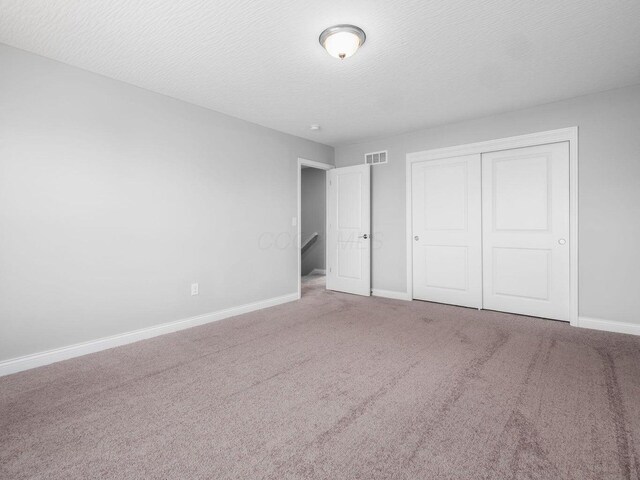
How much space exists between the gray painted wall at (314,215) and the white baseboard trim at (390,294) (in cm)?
280

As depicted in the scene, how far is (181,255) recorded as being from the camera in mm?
3486

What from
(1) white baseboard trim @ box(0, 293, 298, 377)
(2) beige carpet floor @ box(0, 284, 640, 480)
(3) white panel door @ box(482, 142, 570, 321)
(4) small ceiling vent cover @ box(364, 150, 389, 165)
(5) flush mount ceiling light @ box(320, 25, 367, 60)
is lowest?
(2) beige carpet floor @ box(0, 284, 640, 480)

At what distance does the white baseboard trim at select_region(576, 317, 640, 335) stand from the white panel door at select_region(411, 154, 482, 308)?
1.08m

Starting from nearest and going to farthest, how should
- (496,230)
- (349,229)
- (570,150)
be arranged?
(570,150) < (496,230) < (349,229)

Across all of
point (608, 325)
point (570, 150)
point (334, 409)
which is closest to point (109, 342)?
point (334, 409)

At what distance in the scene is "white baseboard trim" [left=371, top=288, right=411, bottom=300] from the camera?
15.9 feet

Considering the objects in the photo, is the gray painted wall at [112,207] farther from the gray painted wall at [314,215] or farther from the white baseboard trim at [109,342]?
the gray painted wall at [314,215]

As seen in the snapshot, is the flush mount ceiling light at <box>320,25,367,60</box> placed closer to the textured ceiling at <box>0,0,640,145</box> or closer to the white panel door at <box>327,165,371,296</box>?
the textured ceiling at <box>0,0,640,145</box>

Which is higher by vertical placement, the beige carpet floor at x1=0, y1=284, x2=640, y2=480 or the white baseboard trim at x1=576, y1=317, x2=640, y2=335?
the white baseboard trim at x1=576, y1=317, x2=640, y2=335

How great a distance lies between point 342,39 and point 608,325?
386 centimetres

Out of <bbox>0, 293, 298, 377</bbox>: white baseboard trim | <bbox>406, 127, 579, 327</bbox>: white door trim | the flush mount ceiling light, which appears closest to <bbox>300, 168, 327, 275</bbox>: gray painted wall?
<bbox>0, 293, 298, 377</bbox>: white baseboard trim

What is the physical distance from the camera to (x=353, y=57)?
104 inches

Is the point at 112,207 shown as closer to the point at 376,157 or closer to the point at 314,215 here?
the point at 376,157

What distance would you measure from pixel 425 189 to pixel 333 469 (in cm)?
398
